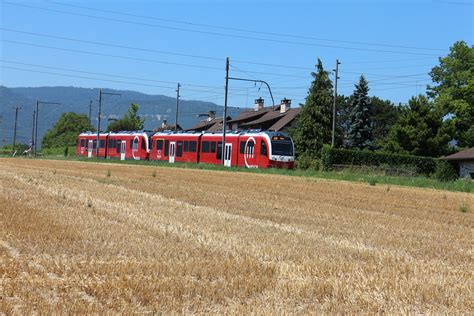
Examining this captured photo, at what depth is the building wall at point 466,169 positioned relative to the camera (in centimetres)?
6078

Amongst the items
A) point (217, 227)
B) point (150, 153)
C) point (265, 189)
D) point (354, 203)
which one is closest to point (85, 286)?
point (217, 227)

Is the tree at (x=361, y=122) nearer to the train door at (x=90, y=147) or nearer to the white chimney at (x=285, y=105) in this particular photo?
the white chimney at (x=285, y=105)

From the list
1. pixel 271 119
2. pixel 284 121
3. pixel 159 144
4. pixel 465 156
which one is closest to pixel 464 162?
pixel 465 156

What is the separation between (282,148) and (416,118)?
28.9 meters

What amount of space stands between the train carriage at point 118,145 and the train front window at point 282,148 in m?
20.2

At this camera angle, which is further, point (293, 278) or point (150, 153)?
point (150, 153)

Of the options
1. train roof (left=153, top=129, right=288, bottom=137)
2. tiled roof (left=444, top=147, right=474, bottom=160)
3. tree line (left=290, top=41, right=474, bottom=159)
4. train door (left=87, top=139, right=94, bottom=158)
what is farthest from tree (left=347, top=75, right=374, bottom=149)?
train door (left=87, top=139, right=94, bottom=158)

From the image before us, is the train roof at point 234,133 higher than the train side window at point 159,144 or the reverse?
higher

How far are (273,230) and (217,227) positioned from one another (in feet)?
3.38

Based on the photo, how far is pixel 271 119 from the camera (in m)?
85.5

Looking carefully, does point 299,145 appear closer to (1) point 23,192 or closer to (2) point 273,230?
(1) point 23,192

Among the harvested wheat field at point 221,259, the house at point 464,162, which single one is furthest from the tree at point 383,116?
the harvested wheat field at point 221,259

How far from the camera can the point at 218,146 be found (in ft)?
173

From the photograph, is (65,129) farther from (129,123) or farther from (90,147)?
(90,147)
